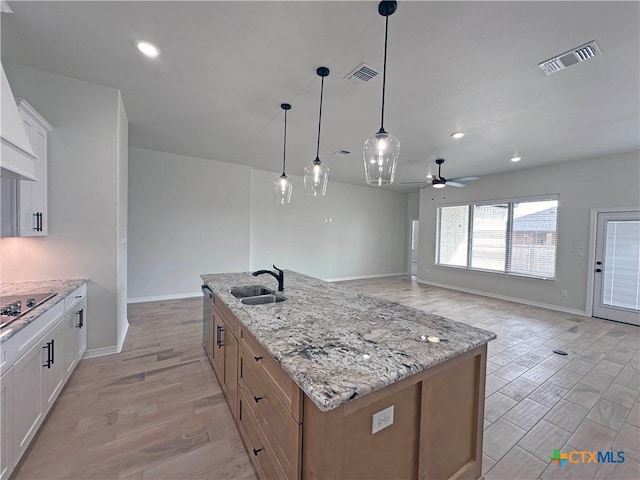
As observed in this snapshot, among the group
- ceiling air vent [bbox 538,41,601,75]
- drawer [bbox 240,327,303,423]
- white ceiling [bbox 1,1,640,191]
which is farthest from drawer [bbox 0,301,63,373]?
ceiling air vent [bbox 538,41,601,75]

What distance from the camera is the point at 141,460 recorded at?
1691 millimetres

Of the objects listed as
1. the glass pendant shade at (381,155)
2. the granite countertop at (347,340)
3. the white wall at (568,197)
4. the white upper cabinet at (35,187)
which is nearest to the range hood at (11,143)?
the white upper cabinet at (35,187)

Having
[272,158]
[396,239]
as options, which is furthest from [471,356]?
[396,239]

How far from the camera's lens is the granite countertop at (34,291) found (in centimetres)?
149

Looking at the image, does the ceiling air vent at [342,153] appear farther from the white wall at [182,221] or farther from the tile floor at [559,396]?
the tile floor at [559,396]

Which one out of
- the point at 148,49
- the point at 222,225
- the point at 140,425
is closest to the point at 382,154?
the point at 148,49

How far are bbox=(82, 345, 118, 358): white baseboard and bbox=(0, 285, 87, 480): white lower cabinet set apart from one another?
0.50 m

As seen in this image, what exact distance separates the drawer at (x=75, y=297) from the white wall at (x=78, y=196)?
158 millimetres

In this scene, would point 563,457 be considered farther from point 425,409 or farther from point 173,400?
point 173,400

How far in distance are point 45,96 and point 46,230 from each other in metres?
1.37

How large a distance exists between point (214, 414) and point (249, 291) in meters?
1.03

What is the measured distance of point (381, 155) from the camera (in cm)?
197

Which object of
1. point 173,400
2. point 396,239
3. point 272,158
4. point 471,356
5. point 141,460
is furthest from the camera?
point 396,239

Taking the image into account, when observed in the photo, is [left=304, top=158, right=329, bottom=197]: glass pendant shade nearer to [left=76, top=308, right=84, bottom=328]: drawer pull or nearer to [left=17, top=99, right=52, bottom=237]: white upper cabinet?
[left=17, top=99, right=52, bottom=237]: white upper cabinet
